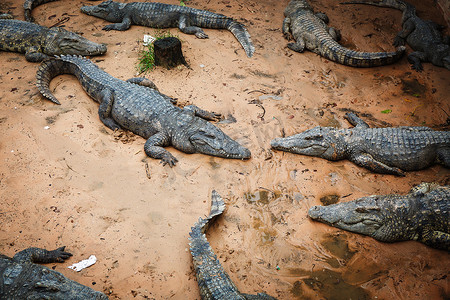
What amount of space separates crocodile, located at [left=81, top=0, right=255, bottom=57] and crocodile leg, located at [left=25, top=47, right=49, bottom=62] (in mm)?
1681

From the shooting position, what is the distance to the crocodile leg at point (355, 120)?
19.4 feet

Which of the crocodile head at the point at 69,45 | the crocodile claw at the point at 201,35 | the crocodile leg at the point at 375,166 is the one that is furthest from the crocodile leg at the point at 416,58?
the crocodile head at the point at 69,45

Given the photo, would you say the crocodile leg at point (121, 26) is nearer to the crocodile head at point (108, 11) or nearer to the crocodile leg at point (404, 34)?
the crocodile head at point (108, 11)

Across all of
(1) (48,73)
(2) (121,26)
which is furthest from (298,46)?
(1) (48,73)

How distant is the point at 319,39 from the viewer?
24.9 ft

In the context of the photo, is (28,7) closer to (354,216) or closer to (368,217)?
(354,216)

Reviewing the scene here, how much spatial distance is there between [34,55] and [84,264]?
198 inches

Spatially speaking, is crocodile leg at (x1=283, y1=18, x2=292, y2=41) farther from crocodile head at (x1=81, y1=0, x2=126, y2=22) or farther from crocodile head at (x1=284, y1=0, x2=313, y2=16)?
crocodile head at (x1=81, y1=0, x2=126, y2=22)

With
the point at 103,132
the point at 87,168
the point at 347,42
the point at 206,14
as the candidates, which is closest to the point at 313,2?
the point at 347,42

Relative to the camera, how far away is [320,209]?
4.53 metres

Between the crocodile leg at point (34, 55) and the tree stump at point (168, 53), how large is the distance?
7.59ft

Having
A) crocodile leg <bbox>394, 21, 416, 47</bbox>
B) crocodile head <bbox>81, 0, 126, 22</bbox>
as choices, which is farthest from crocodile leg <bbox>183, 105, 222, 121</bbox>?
crocodile leg <bbox>394, 21, 416, 47</bbox>

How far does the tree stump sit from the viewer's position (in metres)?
6.62

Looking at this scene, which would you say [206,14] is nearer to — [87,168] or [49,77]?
[49,77]
